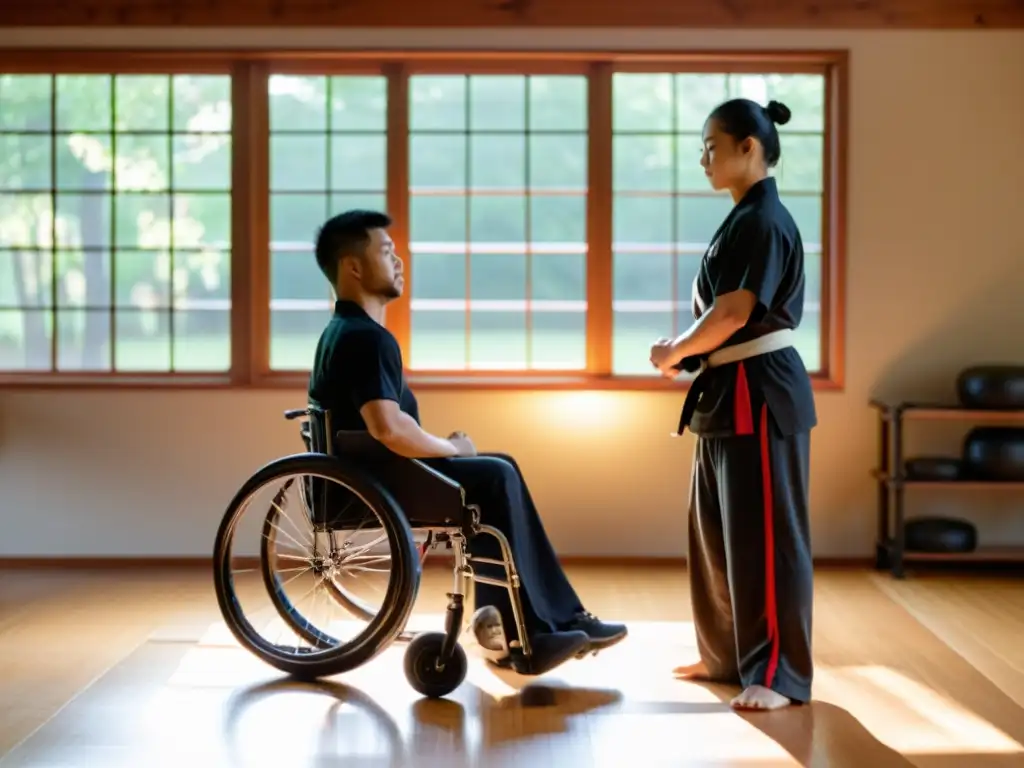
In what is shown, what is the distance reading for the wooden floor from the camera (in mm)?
2740

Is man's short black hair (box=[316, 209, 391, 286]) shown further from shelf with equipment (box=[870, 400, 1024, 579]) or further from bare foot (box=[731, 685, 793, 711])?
shelf with equipment (box=[870, 400, 1024, 579])

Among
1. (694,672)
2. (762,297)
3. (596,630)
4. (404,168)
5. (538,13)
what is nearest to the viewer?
(762,297)

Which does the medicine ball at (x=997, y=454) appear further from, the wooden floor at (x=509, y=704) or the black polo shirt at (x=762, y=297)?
the black polo shirt at (x=762, y=297)

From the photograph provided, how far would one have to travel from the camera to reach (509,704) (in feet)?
10.2

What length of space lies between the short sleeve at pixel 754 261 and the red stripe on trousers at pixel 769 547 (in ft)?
0.93

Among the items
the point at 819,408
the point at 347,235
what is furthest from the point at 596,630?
the point at 819,408

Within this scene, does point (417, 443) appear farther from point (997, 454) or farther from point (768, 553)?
point (997, 454)

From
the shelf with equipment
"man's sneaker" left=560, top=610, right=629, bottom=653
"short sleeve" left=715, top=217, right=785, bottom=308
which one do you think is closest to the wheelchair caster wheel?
"man's sneaker" left=560, top=610, right=629, bottom=653

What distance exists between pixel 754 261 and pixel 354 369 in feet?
3.24

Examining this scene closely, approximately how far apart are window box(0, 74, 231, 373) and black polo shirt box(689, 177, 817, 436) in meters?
2.54

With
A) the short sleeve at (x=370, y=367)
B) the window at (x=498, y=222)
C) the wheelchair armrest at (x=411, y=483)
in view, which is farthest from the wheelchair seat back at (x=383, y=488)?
the window at (x=498, y=222)

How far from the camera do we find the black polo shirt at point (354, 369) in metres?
3.10

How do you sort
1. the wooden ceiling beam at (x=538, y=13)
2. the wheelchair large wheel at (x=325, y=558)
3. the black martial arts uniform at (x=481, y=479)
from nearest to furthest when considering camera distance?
the wheelchair large wheel at (x=325, y=558) < the black martial arts uniform at (x=481, y=479) < the wooden ceiling beam at (x=538, y=13)

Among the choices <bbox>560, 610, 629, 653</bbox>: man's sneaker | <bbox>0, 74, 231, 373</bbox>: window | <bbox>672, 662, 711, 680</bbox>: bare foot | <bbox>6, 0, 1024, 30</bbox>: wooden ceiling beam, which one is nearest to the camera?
<bbox>560, 610, 629, 653</bbox>: man's sneaker
